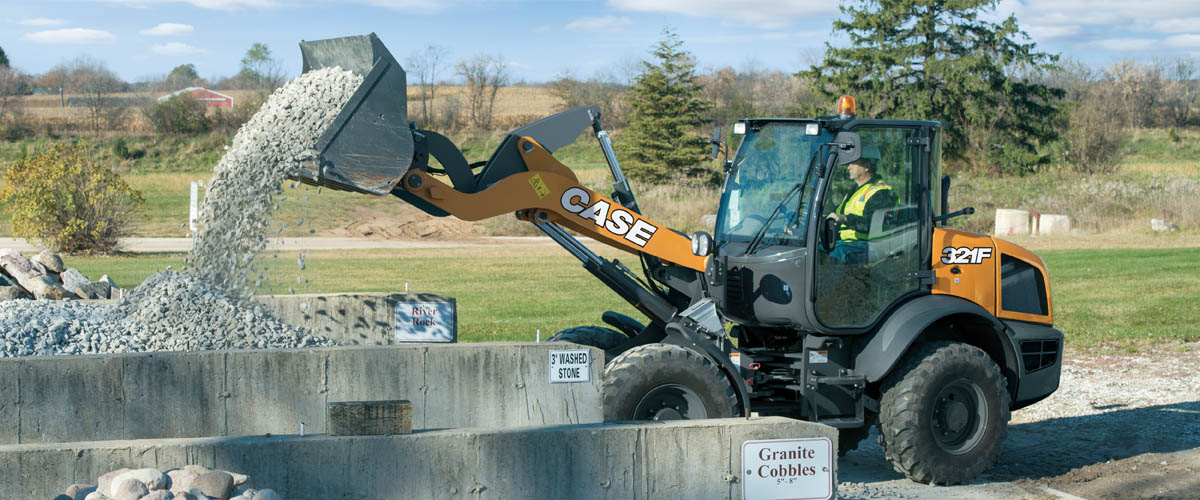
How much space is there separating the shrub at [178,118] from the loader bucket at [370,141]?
56027 millimetres

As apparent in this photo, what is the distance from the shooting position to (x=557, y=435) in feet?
15.6

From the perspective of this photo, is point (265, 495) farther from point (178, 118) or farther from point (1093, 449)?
point (178, 118)

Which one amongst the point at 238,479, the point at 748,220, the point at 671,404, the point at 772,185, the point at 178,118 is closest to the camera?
the point at 238,479

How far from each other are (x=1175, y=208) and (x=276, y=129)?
3244cm

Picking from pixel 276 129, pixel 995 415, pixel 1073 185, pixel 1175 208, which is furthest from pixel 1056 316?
pixel 1073 185

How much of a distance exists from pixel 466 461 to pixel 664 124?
44517mm

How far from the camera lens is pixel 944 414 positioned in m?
6.89

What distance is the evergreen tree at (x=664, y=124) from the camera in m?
48.6

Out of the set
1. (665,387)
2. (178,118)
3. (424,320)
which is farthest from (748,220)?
(178,118)

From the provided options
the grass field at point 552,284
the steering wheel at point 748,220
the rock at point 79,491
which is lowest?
the grass field at point 552,284

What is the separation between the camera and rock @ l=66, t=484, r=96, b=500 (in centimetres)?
410

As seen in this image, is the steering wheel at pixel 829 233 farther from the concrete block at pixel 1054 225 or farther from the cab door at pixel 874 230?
the concrete block at pixel 1054 225

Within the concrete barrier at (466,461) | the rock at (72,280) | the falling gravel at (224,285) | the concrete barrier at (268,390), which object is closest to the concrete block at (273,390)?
the concrete barrier at (268,390)

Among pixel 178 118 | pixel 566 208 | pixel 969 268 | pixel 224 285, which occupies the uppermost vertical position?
pixel 178 118
